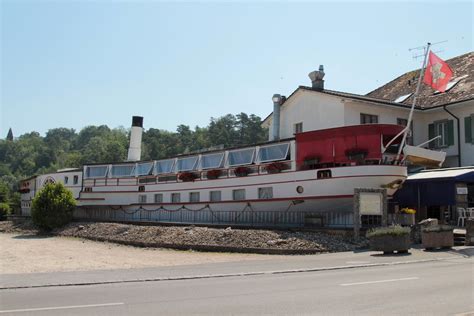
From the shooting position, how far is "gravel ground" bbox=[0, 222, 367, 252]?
19.7 meters

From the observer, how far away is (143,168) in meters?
36.3

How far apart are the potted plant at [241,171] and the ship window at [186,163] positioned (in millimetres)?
4572

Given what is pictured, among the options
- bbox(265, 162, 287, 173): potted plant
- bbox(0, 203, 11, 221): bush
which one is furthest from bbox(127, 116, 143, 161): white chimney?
bbox(265, 162, 287, 173): potted plant

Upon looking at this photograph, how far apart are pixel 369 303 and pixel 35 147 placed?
7631 inches

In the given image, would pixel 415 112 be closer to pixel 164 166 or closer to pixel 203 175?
pixel 203 175

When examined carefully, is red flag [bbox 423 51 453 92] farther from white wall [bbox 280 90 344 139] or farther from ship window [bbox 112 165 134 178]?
ship window [bbox 112 165 134 178]

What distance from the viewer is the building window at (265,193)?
84.9 feet

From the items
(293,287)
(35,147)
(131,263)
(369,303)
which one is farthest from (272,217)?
(35,147)

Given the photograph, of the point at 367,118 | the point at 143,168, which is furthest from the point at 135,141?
the point at 367,118

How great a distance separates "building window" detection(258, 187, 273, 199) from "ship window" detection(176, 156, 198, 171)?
640cm

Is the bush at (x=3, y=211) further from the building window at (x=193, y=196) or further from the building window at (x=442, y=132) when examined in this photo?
the building window at (x=442, y=132)

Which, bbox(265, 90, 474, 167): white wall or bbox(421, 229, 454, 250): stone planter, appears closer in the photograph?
bbox(421, 229, 454, 250): stone planter

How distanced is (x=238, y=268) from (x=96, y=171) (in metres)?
26.8

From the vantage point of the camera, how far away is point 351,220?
22453 millimetres
